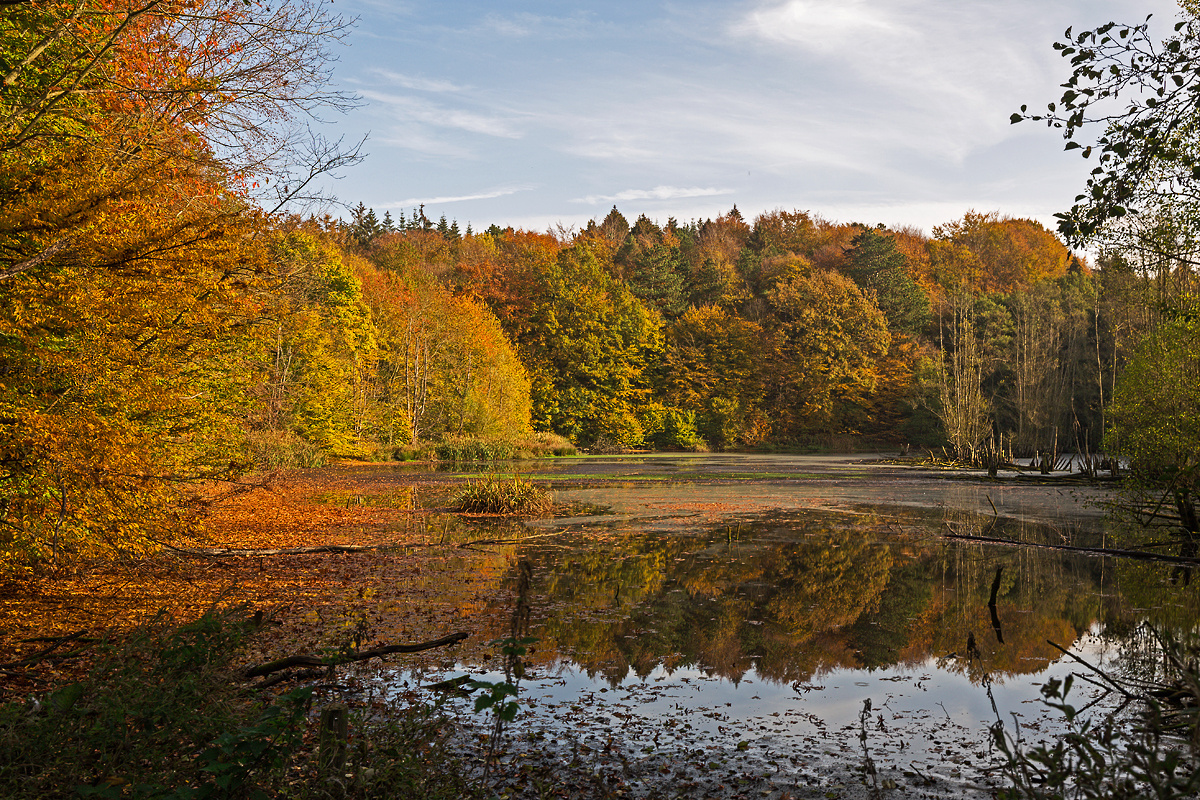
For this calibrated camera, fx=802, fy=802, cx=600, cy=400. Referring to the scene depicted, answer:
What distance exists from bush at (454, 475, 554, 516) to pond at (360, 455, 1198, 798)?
1581mm

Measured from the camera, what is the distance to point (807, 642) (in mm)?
7914

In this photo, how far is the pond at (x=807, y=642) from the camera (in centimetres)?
502

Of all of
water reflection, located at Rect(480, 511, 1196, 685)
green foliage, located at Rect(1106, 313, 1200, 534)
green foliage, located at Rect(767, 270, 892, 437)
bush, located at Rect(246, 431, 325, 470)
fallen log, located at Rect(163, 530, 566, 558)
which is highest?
green foliage, located at Rect(767, 270, 892, 437)

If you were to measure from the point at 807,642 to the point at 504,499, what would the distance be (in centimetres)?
1130

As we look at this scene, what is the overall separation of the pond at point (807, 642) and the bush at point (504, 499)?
1581 millimetres

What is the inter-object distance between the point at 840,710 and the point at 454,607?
4.41 metres

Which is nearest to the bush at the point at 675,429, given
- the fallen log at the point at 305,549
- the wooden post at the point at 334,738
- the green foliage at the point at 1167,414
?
the green foliage at the point at 1167,414

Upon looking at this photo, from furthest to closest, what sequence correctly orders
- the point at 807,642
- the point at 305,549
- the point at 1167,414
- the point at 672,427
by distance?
the point at 672,427 < the point at 1167,414 < the point at 305,549 < the point at 807,642

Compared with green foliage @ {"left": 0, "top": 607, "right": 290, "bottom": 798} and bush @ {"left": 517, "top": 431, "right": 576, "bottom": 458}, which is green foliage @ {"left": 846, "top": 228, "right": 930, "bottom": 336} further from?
green foliage @ {"left": 0, "top": 607, "right": 290, "bottom": 798}

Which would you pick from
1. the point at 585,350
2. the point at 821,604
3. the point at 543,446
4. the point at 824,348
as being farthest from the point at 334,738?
the point at 824,348

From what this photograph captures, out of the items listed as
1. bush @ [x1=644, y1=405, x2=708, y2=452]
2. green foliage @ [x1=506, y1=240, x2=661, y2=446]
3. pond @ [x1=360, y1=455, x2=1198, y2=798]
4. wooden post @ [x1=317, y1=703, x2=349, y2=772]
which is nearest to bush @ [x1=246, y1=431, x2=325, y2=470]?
pond @ [x1=360, y1=455, x2=1198, y2=798]

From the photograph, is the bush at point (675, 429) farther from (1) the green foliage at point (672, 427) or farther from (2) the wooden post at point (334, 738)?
(2) the wooden post at point (334, 738)

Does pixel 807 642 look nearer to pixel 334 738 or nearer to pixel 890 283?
pixel 334 738

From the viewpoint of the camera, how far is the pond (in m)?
5.02
